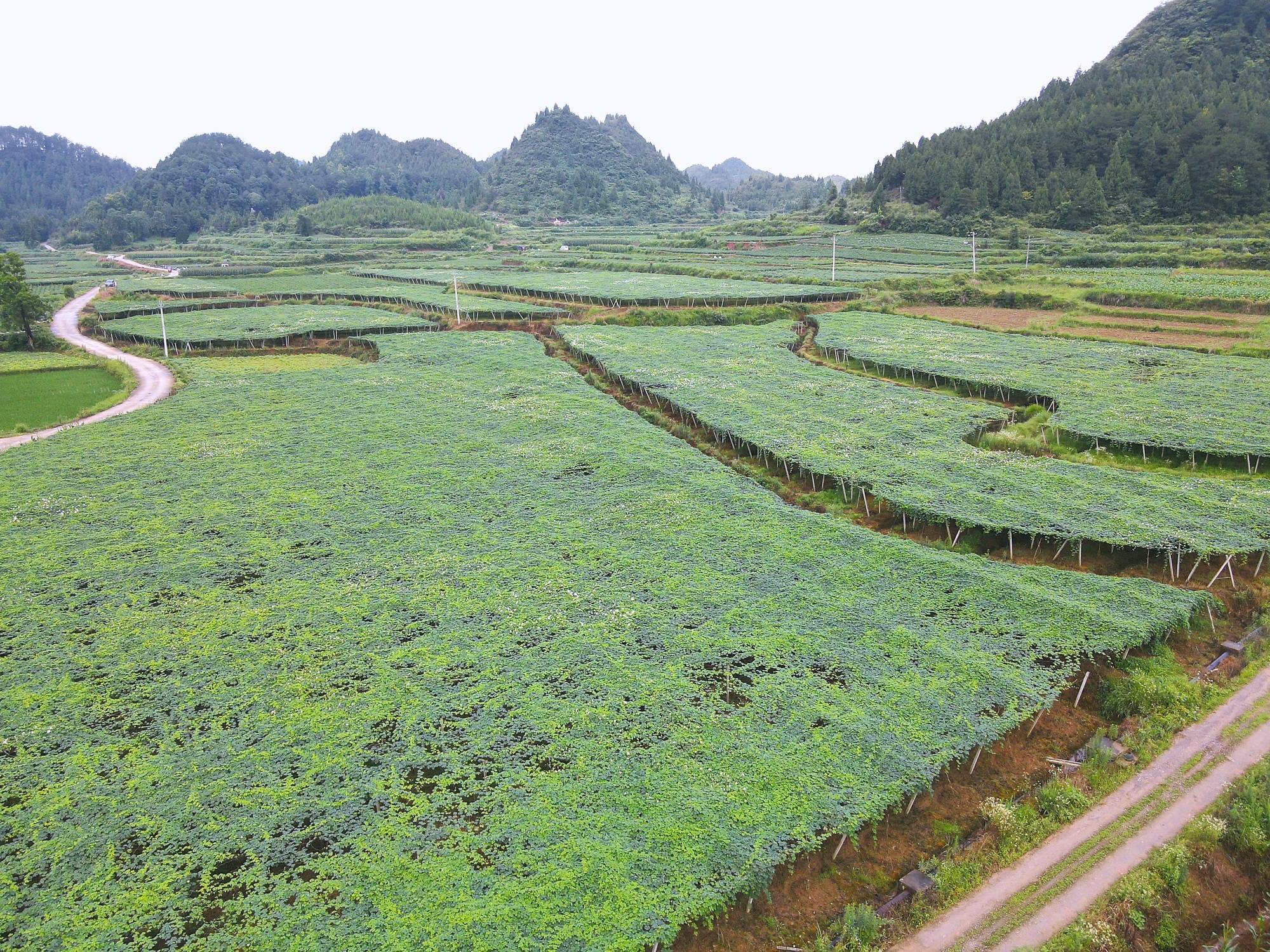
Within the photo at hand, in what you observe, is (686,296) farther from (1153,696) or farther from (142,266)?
(142,266)

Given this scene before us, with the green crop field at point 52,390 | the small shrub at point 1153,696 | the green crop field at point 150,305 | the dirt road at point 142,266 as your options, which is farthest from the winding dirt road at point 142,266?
the small shrub at point 1153,696

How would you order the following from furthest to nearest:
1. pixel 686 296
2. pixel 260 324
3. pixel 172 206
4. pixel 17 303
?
1. pixel 172 206
2. pixel 686 296
3. pixel 260 324
4. pixel 17 303

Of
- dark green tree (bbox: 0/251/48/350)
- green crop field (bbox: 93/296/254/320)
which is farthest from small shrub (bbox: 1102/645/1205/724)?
green crop field (bbox: 93/296/254/320)

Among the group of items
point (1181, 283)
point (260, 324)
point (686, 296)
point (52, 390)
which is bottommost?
point (52, 390)

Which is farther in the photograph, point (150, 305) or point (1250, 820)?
point (150, 305)

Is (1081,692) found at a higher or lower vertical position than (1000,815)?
Result: higher

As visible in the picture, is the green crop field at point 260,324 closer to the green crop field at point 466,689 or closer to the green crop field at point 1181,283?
the green crop field at point 466,689

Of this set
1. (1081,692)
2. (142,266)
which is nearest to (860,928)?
(1081,692)

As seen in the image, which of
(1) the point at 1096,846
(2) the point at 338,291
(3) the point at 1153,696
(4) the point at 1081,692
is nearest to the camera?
(1) the point at 1096,846

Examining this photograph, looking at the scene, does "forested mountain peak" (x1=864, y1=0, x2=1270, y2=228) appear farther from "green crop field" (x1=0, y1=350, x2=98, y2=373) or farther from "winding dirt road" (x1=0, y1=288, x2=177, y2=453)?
"green crop field" (x1=0, y1=350, x2=98, y2=373)
